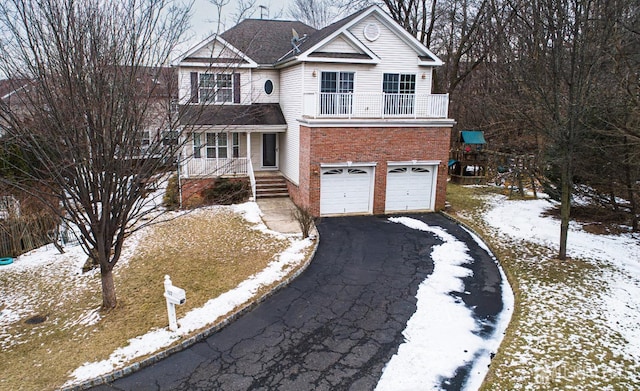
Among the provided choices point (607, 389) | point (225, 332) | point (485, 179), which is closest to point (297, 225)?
point (225, 332)

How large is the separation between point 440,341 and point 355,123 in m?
9.63

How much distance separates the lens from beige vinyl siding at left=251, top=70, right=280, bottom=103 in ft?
67.2

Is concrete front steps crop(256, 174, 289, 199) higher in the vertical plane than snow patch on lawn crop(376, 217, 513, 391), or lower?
higher

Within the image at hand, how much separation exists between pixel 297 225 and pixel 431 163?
6039 millimetres

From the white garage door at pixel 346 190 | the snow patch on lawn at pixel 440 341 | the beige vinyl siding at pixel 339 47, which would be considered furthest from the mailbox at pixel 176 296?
the beige vinyl siding at pixel 339 47

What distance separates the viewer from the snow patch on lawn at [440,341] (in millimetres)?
6910

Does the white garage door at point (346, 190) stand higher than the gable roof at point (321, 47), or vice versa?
the gable roof at point (321, 47)

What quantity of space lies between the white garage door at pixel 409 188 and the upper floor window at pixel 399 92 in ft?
7.97

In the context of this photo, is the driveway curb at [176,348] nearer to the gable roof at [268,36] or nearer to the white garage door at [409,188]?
the white garage door at [409,188]

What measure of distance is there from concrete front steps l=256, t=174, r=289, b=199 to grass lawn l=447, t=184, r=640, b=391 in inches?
375

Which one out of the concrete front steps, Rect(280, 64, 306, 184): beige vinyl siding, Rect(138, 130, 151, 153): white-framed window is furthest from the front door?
Rect(138, 130, 151, 153): white-framed window

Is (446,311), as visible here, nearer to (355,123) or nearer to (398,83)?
(355,123)

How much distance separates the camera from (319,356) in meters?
7.52

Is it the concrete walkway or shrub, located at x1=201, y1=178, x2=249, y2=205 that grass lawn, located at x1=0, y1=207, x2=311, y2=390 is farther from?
shrub, located at x1=201, y1=178, x2=249, y2=205
